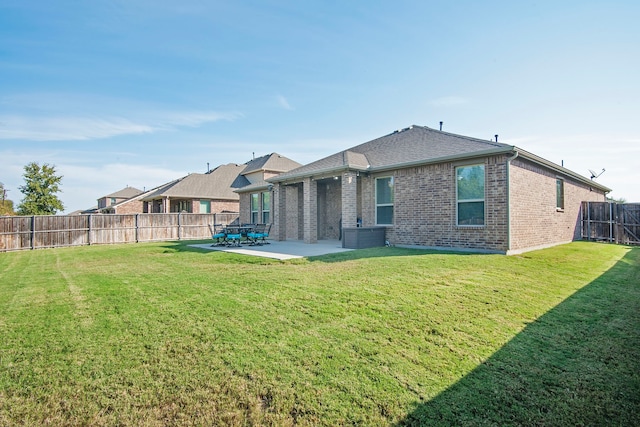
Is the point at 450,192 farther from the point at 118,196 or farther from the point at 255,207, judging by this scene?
the point at 118,196

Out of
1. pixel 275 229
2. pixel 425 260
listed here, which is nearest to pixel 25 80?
pixel 275 229

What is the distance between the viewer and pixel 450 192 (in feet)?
35.0

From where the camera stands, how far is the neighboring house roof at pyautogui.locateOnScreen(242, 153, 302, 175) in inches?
1174

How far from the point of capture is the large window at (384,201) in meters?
12.7

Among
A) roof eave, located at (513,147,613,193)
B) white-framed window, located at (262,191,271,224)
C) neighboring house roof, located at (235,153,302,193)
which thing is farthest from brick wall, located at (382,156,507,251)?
neighboring house roof, located at (235,153,302,193)

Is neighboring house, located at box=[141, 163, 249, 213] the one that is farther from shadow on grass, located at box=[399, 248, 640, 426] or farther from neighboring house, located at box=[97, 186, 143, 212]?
shadow on grass, located at box=[399, 248, 640, 426]

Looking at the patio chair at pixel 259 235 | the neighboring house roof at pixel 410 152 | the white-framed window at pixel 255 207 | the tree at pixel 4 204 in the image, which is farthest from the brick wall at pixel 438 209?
the tree at pixel 4 204

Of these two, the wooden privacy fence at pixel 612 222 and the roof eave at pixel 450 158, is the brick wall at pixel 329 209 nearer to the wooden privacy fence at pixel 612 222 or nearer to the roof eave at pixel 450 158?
the roof eave at pixel 450 158

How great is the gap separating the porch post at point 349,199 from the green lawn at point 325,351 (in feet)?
21.0

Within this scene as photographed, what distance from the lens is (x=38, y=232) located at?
17.0 metres

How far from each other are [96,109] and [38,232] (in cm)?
784

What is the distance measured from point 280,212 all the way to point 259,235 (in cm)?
240

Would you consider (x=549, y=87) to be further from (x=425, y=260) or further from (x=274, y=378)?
(x=274, y=378)

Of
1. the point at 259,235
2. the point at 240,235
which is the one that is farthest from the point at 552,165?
the point at 240,235
